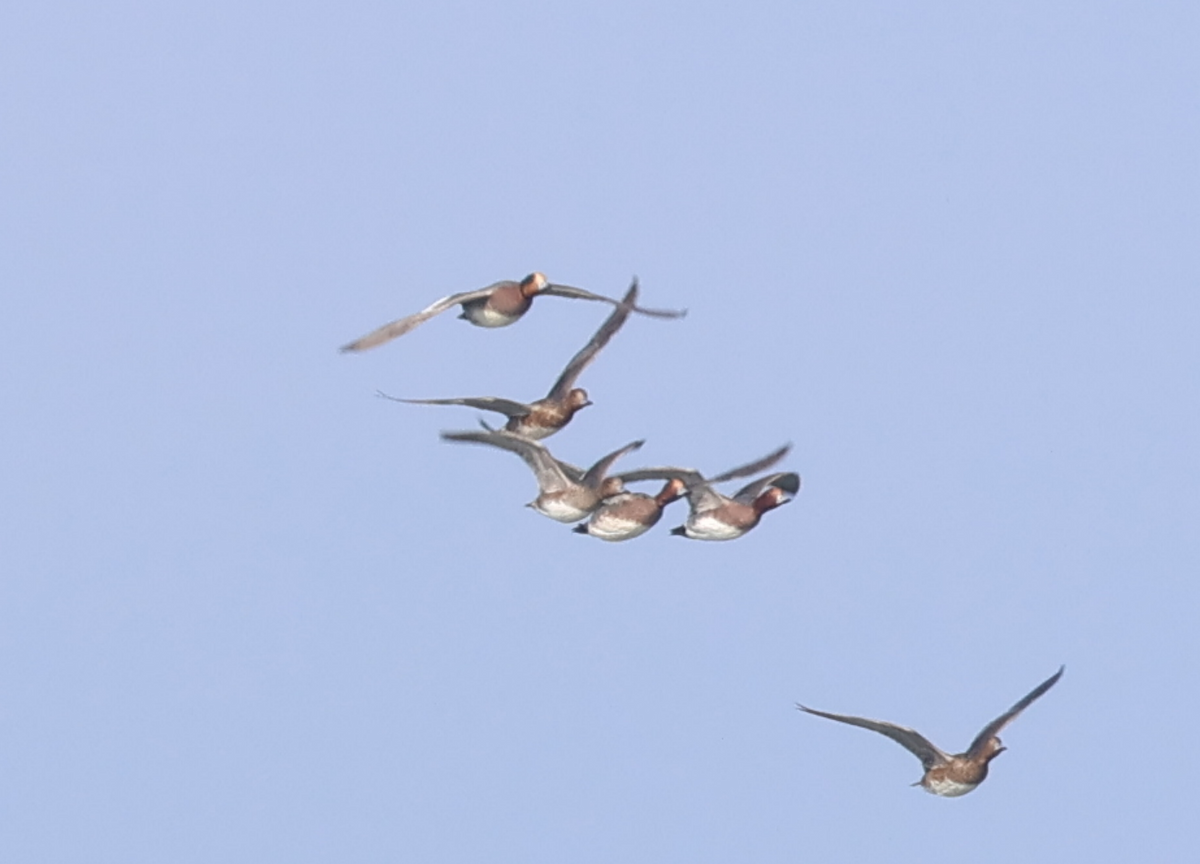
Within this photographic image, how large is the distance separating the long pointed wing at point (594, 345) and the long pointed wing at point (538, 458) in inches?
60.9

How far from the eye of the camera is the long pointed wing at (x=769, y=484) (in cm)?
4347

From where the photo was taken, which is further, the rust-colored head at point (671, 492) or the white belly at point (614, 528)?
the rust-colored head at point (671, 492)

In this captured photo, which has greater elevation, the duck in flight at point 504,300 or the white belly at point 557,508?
the duck in flight at point 504,300

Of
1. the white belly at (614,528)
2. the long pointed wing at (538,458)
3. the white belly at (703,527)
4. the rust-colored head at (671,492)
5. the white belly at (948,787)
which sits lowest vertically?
the white belly at (948,787)

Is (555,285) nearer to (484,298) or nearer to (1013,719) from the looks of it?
(484,298)

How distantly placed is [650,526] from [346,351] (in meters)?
5.35

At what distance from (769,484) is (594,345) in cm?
309

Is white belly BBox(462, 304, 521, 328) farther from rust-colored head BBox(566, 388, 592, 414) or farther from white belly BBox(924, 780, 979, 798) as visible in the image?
white belly BBox(924, 780, 979, 798)

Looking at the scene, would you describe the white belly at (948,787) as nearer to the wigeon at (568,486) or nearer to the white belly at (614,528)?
the white belly at (614,528)

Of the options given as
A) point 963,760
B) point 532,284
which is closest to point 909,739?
point 963,760

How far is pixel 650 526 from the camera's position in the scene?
4200 centimetres

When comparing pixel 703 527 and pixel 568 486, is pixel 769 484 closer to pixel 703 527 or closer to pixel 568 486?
pixel 703 527

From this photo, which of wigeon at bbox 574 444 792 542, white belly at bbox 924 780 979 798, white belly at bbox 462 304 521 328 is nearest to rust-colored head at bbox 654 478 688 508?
wigeon at bbox 574 444 792 542

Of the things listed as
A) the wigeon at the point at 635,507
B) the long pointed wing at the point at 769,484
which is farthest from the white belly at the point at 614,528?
the long pointed wing at the point at 769,484
